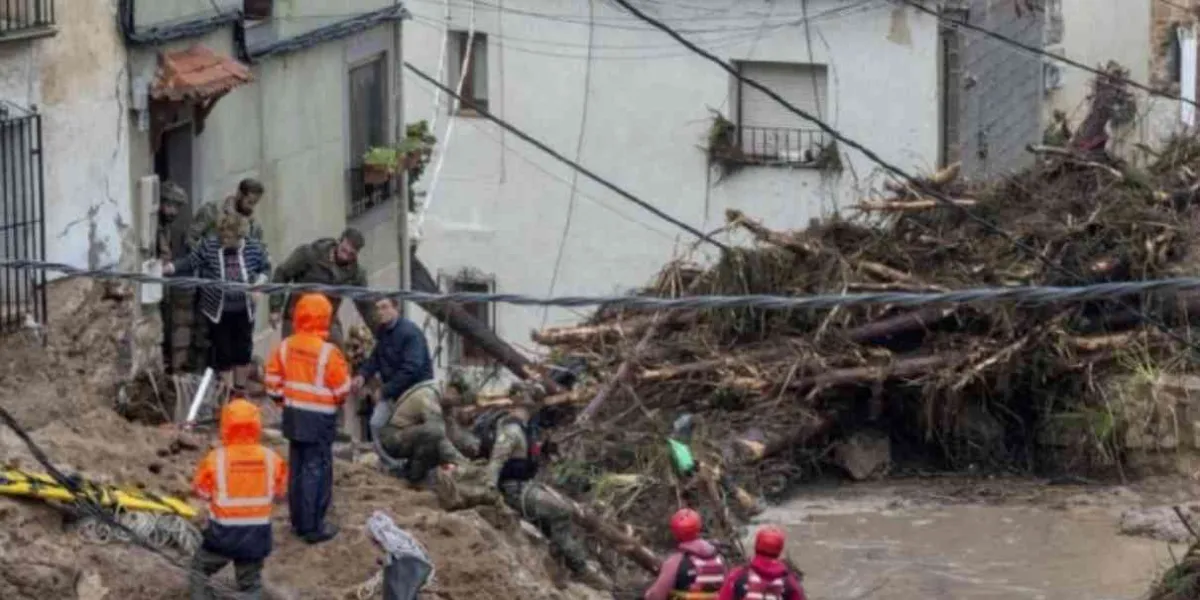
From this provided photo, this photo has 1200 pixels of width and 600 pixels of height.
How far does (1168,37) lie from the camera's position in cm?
3391

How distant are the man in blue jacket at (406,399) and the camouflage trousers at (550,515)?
0.42 meters

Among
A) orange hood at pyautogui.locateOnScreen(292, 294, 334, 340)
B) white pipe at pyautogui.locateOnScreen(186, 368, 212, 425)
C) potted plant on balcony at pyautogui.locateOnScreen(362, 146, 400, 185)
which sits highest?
potted plant on balcony at pyautogui.locateOnScreen(362, 146, 400, 185)

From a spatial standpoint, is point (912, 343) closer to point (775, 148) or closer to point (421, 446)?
point (421, 446)

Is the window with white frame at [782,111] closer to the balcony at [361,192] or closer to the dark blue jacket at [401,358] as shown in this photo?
the balcony at [361,192]

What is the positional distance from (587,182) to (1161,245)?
37.9ft

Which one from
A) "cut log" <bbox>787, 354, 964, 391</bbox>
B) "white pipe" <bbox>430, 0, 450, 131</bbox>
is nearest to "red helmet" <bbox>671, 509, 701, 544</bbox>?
"cut log" <bbox>787, 354, 964, 391</bbox>

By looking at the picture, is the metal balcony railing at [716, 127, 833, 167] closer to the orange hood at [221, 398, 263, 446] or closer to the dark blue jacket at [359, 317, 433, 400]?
the dark blue jacket at [359, 317, 433, 400]

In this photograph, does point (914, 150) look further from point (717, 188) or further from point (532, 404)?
point (532, 404)

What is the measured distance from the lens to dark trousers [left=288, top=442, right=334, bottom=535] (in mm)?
16531

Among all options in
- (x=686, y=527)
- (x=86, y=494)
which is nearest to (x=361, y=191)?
(x=86, y=494)

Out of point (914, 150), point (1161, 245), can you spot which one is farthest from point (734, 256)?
point (914, 150)

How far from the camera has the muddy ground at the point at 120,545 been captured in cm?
1592

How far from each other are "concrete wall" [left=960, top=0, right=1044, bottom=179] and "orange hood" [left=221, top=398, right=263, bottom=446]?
689 inches

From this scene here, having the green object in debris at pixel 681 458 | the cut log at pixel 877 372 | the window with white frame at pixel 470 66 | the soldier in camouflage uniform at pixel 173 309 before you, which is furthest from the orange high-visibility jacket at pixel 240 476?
the window with white frame at pixel 470 66
